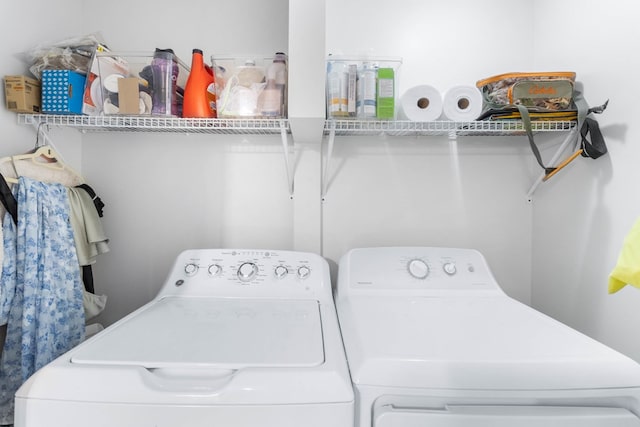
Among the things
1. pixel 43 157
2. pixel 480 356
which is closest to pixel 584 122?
pixel 480 356

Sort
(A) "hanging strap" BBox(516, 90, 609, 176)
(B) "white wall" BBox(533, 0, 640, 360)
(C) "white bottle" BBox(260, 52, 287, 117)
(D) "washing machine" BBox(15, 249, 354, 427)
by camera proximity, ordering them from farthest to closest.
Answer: (C) "white bottle" BBox(260, 52, 287, 117) → (A) "hanging strap" BBox(516, 90, 609, 176) → (B) "white wall" BBox(533, 0, 640, 360) → (D) "washing machine" BBox(15, 249, 354, 427)

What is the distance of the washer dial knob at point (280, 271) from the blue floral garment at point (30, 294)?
33.8 inches

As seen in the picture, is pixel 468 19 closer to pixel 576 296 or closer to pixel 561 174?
pixel 561 174

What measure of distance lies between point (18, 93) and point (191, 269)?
0.97 m

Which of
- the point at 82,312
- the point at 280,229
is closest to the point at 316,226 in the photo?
the point at 280,229

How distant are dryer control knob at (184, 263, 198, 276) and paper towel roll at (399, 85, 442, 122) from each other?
1.11 m

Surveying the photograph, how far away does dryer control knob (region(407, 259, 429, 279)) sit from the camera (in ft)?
4.89

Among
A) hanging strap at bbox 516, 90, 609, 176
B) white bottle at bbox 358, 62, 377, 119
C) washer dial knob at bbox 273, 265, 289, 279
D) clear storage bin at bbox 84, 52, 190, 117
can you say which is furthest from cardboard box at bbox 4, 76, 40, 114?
hanging strap at bbox 516, 90, 609, 176

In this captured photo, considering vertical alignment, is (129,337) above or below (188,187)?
below

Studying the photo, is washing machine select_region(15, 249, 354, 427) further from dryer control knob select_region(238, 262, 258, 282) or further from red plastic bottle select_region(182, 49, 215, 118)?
red plastic bottle select_region(182, 49, 215, 118)

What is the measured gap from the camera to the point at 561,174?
161 centimetres

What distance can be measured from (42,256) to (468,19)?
222 cm

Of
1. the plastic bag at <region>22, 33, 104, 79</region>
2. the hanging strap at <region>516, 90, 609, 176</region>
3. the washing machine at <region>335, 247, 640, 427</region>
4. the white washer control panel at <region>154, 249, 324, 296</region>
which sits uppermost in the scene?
the plastic bag at <region>22, 33, 104, 79</region>

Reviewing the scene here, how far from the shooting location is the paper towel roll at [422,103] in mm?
1451
